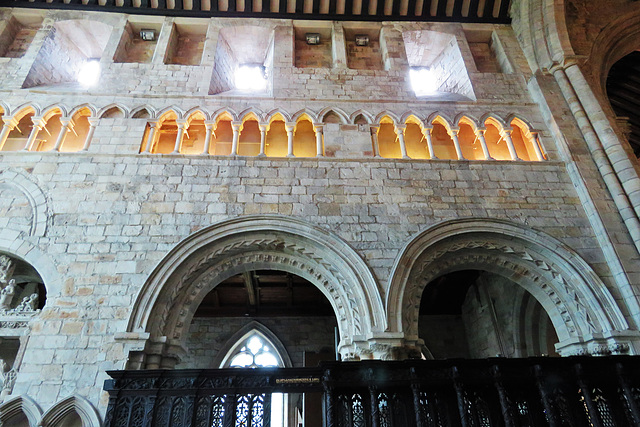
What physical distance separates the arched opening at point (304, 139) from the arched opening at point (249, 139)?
74 centimetres

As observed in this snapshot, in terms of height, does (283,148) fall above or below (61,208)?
above

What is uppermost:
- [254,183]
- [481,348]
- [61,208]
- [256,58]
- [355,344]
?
[256,58]

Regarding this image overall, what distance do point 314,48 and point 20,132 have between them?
626cm

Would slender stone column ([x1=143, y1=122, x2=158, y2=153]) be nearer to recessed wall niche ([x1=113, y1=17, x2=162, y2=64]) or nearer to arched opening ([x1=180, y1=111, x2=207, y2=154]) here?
arched opening ([x1=180, y1=111, x2=207, y2=154])

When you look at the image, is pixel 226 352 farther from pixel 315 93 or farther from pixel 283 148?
pixel 315 93

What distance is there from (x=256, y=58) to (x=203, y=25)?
4.49 feet

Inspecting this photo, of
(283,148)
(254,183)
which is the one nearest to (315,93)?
(283,148)

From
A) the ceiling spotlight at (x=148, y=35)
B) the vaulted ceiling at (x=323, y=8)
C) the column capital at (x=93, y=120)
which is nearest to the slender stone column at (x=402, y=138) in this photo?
the vaulted ceiling at (x=323, y=8)

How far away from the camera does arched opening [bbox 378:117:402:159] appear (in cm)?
773

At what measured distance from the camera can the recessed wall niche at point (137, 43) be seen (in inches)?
348

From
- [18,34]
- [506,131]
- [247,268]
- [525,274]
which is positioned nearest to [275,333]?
[247,268]

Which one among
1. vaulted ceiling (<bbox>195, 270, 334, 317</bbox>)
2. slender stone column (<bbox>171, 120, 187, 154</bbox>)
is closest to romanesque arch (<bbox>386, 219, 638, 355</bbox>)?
vaulted ceiling (<bbox>195, 270, 334, 317</bbox>)

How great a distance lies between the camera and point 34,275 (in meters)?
6.39

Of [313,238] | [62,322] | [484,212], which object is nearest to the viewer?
[62,322]
